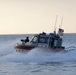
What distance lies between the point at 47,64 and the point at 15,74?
5248 mm

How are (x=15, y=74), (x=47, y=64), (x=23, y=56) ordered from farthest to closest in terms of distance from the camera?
(x=23, y=56)
(x=47, y=64)
(x=15, y=74)

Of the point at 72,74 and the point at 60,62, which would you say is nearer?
the point at 72,74

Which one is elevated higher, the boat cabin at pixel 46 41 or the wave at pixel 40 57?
the boat cabin at pixel 46 41

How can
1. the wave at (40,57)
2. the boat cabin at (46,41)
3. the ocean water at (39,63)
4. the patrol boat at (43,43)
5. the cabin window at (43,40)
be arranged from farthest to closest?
the cabin window at (43,40) → the boat cabin at (46,41) → the patrol boat at (43,43) → the wave at (40,57) → the ocean water at (39,63)

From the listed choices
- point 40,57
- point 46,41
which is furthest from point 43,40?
point 40,57

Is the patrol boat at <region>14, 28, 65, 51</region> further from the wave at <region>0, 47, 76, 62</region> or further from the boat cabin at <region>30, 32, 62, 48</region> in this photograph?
the wave at <region>0, 47, 76, 62</region>

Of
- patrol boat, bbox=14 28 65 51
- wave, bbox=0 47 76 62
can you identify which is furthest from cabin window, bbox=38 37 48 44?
wave, bbox=0 47 76 62

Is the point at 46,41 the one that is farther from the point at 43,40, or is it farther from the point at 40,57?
the point at 40,57

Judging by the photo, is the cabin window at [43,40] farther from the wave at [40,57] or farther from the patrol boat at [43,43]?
the wave at [40,57]

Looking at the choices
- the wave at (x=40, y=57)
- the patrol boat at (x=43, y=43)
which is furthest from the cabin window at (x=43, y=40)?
the wave at (x=40, y=57)

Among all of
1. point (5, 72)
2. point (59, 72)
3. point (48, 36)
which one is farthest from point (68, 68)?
point (48, 36)

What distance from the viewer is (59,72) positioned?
24.1 m

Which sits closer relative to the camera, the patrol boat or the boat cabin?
the patrol boat

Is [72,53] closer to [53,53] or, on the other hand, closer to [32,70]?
[53,53]
